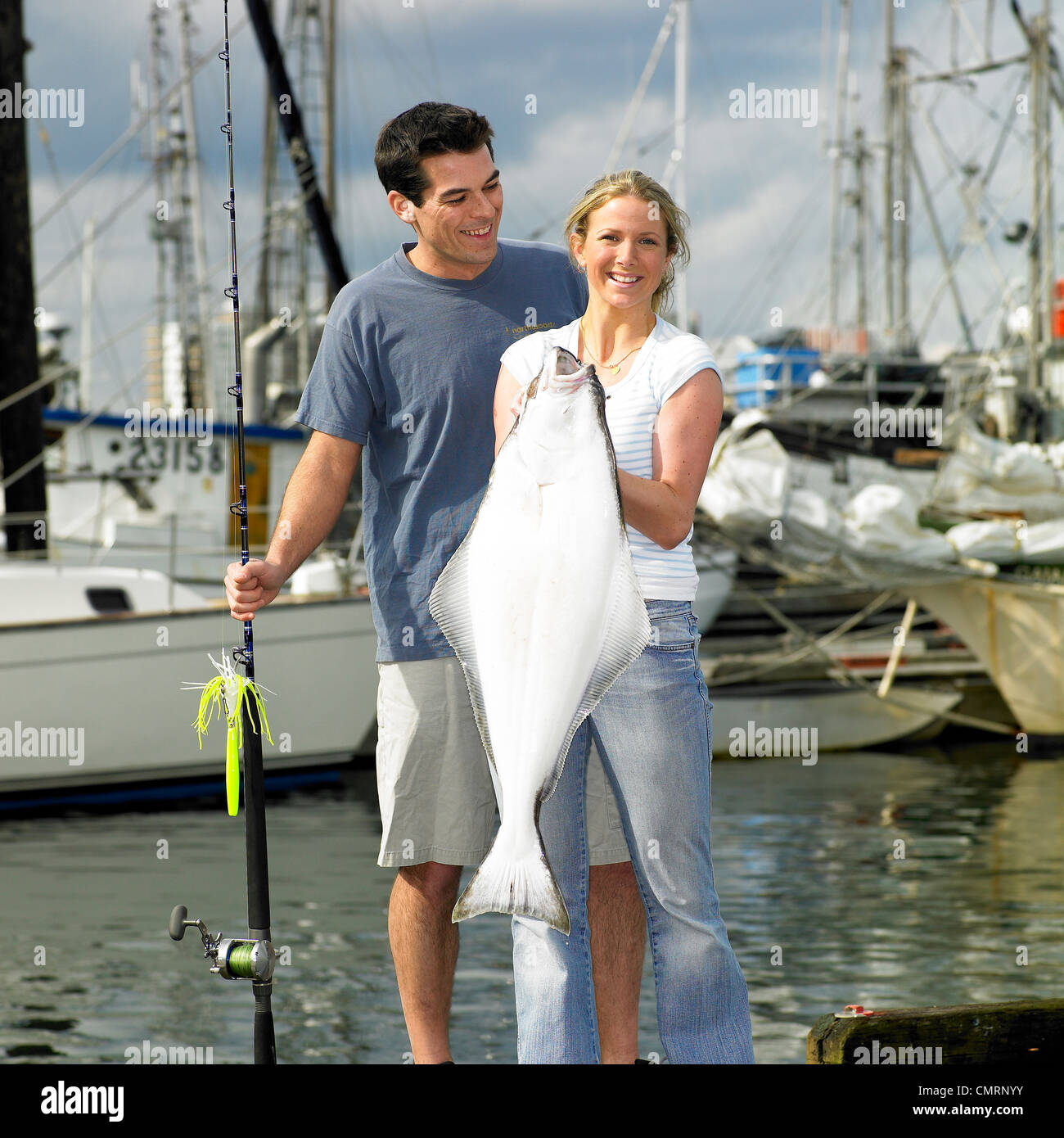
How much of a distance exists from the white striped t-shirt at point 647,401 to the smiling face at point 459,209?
1.23ft

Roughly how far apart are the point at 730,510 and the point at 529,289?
11.2m

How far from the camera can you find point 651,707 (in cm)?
300

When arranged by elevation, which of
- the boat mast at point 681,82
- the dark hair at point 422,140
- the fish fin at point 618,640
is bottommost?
the fish fin at point 618,640

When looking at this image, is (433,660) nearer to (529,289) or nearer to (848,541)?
(529,289)

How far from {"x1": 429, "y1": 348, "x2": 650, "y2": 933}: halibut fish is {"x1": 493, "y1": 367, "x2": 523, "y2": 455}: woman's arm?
0.16 m

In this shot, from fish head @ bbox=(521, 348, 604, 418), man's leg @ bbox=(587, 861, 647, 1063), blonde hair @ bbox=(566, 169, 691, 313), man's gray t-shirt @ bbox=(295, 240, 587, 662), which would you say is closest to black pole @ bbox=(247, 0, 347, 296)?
man's gray t-shirt @ bbox=(295, 240, 587, 662)

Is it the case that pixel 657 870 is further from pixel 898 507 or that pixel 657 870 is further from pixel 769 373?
pixel 769 373

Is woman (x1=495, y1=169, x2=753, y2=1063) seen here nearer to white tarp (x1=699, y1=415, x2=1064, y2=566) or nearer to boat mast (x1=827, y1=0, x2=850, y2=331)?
white tarp (x1=699, y1=415, x2=1064, y2=566)

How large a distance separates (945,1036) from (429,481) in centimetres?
173

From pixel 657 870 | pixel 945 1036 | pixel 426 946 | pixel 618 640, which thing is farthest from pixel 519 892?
pixel 945 1036

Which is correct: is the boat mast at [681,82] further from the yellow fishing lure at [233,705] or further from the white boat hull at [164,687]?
the yellow fishing lure at [233,705]

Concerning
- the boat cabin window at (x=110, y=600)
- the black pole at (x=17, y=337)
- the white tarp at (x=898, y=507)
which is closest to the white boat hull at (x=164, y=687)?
the boat cabin window at (x=110, y=600)

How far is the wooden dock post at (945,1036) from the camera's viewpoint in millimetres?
3324
